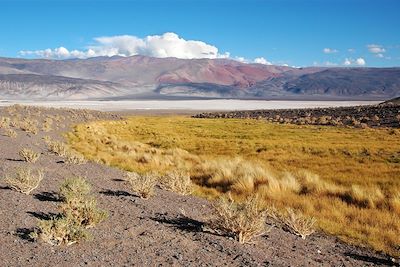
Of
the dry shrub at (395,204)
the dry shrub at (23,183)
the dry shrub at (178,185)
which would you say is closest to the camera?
the dry shrub at (23,183)

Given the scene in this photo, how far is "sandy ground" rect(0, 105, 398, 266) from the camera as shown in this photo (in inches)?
255

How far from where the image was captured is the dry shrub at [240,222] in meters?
7.70

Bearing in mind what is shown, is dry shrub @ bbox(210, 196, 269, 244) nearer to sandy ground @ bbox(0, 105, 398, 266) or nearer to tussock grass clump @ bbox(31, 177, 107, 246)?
sandy ground @ bbox(0, 105, 398, 266)

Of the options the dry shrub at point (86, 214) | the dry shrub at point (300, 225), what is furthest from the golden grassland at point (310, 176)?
the dry shrub at point (86, 214)

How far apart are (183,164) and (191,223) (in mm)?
11270

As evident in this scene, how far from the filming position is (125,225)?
820 centimetres

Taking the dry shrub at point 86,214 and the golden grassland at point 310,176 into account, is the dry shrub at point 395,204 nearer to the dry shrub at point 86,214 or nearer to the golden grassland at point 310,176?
the golden grassland at point 310,176

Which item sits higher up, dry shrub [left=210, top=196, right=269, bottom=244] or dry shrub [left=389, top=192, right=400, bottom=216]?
dry shrub [left=210, top=196, right=269, bottom=244]

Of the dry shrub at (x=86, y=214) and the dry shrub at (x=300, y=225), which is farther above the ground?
the dry shrub at (x=86, y=214)

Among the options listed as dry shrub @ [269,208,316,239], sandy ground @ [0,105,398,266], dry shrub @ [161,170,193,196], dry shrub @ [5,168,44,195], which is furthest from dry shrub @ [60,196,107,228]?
dry shrub @ [161,170,193,196]

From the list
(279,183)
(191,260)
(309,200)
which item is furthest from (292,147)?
(191,260)

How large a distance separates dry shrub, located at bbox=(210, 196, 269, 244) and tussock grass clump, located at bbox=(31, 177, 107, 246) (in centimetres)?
206

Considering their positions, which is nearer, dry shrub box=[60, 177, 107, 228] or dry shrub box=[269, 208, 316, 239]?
dry shrub box=[60, 177, 107, 228]

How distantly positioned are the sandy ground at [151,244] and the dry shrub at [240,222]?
0.20 metres
